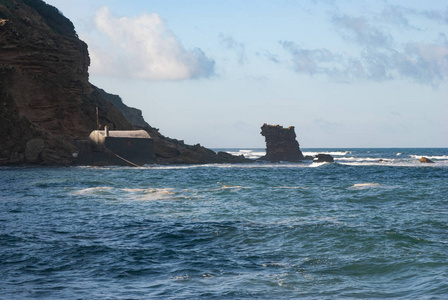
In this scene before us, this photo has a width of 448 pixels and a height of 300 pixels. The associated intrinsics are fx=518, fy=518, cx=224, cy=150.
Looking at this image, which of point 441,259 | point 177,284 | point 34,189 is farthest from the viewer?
point 34,189

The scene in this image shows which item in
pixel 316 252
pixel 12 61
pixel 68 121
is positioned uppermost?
pixel 12 61

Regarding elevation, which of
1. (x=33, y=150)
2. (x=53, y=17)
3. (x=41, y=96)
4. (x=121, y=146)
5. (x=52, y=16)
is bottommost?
(x=33, y=150)

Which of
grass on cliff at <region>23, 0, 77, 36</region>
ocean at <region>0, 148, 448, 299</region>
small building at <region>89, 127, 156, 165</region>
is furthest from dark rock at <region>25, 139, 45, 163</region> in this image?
grass on cliff at <region>23, 0, 77, 36</region>

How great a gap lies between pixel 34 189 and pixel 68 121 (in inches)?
1460

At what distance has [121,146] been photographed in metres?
56.9

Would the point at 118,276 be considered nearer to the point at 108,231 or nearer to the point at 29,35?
the point at 108,231

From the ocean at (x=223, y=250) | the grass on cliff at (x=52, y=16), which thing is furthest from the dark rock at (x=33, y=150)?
the grass on cliff at (x=52, y=16)

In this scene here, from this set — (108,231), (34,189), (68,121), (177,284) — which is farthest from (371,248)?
(68,121)

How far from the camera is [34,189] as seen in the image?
2695cm

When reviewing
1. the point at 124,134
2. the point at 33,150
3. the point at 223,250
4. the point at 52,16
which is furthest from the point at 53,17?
the point at 223,250

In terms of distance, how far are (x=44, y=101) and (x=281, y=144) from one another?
58399 millimetres

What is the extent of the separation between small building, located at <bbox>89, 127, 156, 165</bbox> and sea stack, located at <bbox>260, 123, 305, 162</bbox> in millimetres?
52021

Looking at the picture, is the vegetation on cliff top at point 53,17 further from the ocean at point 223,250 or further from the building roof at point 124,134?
the ocean at point 223,250

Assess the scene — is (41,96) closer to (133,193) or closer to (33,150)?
(33,150)
